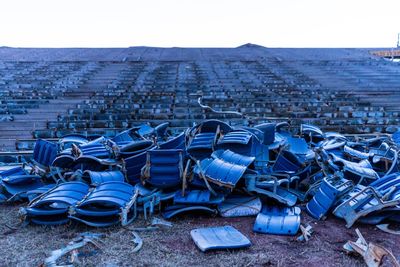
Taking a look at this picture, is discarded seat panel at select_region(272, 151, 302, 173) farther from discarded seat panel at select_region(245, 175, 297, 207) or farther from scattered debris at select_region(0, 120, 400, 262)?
discarded seat panel at select_region(245, 175, 297, 207)

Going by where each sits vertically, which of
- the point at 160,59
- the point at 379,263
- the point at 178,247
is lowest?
the point at 178,247

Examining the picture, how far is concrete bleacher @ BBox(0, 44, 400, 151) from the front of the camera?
10875mm

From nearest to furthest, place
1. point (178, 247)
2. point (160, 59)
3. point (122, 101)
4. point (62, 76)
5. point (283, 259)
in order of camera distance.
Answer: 1. point (283, 259)
2. point (178, 247)
3. point (122, 101)
4. point (62, 76)
5. point (160, 59)

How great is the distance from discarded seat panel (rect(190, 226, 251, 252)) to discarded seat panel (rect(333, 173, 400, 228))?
153 centimetres

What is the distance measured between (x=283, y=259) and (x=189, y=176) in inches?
79.0

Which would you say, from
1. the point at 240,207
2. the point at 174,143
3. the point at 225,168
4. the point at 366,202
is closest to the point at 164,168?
the point at 174,143

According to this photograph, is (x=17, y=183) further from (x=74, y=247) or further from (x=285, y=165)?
(x=285, y=165)

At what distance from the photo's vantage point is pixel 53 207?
4887mm

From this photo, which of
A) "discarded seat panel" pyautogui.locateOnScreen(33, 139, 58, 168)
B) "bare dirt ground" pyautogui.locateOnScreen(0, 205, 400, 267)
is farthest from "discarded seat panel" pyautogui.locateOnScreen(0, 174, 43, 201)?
"bare dirt ground" pyautogui.locateOnScreen(0, 205, 400, 267)

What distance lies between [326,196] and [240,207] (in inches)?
49.5

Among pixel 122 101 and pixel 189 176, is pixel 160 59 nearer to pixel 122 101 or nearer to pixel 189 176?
pixel 122 101

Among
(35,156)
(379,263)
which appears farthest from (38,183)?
(379,263)

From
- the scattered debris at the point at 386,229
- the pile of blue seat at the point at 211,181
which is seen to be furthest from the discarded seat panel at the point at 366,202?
the scattered debris at the point at 386,229

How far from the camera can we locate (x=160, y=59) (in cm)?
Answer: 2258
